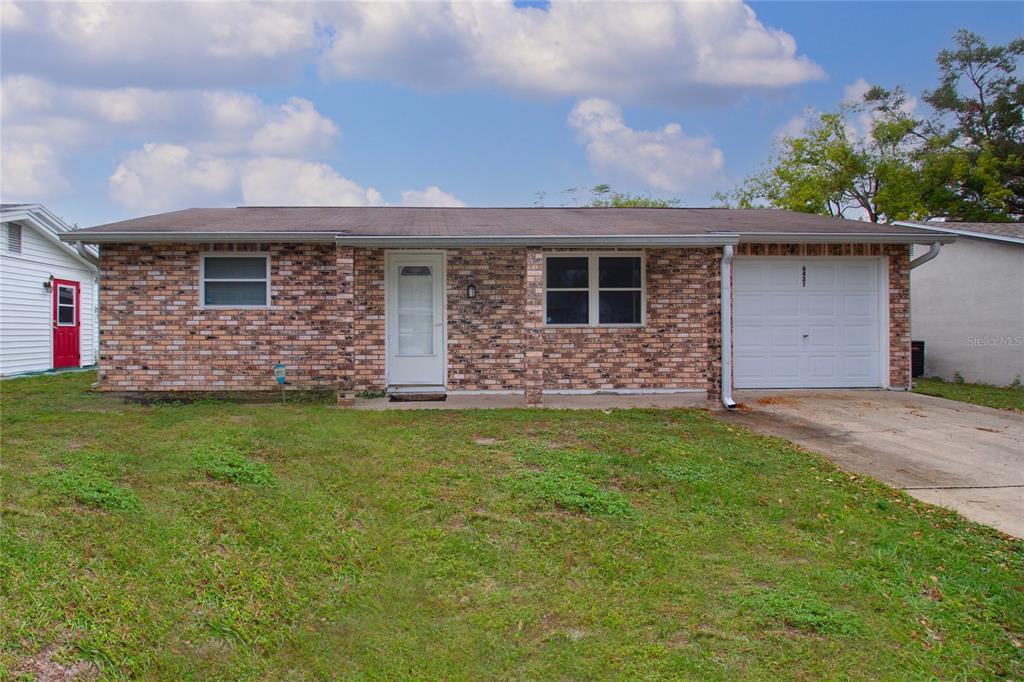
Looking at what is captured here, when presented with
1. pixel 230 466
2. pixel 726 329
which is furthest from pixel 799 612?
pixel 726 329

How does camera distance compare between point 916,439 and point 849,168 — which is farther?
point 849,168

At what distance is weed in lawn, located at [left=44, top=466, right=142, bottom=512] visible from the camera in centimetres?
413

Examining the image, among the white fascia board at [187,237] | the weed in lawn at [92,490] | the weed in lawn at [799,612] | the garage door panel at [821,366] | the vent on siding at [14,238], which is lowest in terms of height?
the weed in lawn at [799,612]

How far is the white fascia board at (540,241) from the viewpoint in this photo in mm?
8422

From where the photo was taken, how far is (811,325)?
403 inches

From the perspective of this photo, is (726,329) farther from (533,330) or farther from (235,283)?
(235,283)

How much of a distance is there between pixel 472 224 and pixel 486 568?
733cm

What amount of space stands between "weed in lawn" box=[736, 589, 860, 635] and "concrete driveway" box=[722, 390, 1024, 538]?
196 cm

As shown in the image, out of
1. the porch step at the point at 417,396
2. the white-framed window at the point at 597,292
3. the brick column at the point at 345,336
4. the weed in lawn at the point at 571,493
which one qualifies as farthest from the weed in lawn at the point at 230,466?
the white-framed window at the point at 597,292

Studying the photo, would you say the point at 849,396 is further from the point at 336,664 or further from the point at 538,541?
the point at 336,664

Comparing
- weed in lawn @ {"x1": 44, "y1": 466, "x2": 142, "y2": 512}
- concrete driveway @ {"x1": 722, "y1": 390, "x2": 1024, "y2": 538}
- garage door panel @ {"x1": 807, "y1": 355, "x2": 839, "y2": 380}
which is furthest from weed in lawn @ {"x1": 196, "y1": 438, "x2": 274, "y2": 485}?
garage door panel @ {"x1": 807, "y1": 355, "x2": 839, "y2": 380}

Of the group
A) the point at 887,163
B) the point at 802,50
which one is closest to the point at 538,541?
the point at 802,50

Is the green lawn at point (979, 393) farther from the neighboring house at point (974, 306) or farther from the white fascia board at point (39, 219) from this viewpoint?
the white fascia board at point (39, 219)

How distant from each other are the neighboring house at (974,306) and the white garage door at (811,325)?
2982 millimetres
